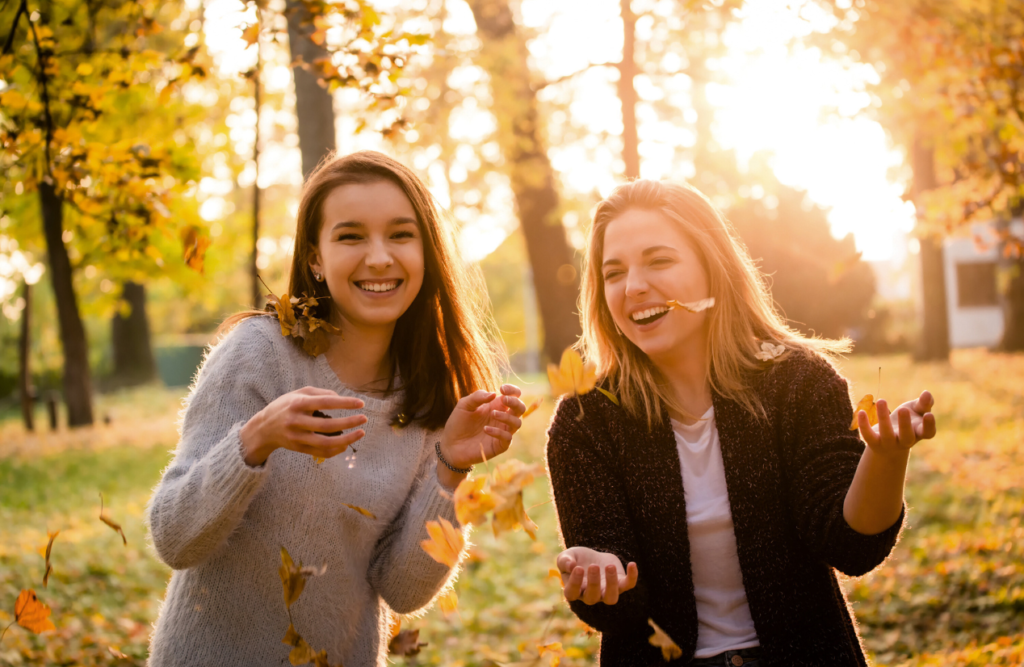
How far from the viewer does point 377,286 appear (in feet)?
7.41

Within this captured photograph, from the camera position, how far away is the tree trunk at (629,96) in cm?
519

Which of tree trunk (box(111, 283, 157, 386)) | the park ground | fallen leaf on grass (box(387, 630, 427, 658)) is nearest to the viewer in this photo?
fallen leaf on grass (box(387, 630, 427, 658))

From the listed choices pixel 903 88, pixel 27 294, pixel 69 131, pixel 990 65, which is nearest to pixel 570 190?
pixel 903 88

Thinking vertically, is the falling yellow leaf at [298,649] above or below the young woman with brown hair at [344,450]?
below

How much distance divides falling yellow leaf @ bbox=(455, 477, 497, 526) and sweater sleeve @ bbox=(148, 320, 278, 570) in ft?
1.69

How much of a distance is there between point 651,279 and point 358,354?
915 mm

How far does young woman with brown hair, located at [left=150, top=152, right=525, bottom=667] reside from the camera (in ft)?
6.54

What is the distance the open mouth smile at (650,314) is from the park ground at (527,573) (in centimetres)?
93

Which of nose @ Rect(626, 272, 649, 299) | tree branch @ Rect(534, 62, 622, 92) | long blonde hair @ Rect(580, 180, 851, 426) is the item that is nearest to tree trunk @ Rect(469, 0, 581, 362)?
tree branch @ Rect(534, 62, 622, 92)

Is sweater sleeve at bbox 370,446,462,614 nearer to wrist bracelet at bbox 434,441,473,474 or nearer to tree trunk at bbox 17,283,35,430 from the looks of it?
wrist bracelet at bbox 434,441,473,474

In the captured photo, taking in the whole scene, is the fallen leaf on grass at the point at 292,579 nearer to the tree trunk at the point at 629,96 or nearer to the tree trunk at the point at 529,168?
the tree trunk at the point at 629,96

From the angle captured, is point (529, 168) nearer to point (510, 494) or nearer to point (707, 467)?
point (707, 467)

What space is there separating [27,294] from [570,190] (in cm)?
1040

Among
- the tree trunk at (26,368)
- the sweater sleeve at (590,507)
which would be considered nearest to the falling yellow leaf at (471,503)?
the sweater sleeve at (590,507)
